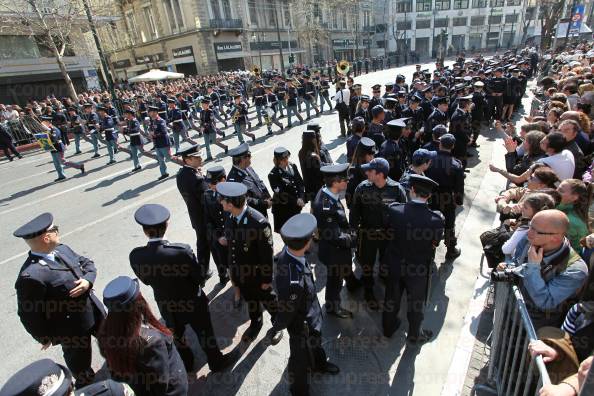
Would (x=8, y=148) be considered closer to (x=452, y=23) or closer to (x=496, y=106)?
(x=496, y=106)

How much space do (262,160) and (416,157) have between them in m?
7.02

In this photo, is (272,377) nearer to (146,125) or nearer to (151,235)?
(151,235)

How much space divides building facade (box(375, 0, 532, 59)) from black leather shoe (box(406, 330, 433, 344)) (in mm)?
72944

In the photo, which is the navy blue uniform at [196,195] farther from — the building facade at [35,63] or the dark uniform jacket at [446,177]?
the building facade at [35,63]

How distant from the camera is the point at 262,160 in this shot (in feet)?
35.4

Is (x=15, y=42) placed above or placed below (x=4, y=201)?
above

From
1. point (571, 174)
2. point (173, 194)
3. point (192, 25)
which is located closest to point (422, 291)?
point (571, 174)

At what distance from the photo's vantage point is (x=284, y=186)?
17.7ft

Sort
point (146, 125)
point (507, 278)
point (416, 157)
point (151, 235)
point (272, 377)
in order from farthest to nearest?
point (146, 125) → point (416, 157) → point (272, 377) → point (151, 235) → point (507, 278)

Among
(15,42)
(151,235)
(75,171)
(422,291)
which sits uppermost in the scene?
(15,42)

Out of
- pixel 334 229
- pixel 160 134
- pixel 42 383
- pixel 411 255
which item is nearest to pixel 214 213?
pixel 334 229

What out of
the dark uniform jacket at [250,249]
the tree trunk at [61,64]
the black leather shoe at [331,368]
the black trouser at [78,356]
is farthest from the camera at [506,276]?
the tree trunk at [61,64]

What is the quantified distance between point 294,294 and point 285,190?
106 inches

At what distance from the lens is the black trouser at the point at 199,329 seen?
3.47 meters
